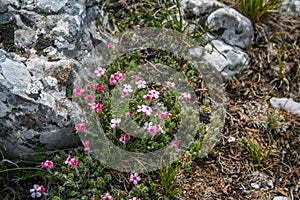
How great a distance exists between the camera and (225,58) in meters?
4.32

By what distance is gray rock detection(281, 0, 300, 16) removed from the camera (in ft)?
15.6

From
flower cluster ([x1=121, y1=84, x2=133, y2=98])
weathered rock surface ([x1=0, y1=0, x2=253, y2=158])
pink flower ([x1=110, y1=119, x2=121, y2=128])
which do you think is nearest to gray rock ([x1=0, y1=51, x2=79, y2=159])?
weathered rock surface ([x1=0, y1=0, x2=253, y2=158])

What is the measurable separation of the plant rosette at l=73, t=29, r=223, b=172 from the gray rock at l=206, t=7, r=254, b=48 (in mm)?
635

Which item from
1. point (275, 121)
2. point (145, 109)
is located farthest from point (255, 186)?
point (145, 109)

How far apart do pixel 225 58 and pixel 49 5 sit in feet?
5.57

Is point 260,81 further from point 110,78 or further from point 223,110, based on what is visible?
point 110,78

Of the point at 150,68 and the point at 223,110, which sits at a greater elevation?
the point at 150,68

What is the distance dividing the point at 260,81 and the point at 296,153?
32.0 inches

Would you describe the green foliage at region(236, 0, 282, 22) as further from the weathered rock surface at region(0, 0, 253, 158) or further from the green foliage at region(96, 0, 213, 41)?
the weathered rock surface at region(0, 0, 253, 158)

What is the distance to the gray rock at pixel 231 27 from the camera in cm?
444

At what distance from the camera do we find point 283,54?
14.8 ft

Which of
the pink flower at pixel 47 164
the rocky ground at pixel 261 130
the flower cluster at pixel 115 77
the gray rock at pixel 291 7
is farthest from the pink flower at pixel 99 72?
the gray rock at pixel 291 7

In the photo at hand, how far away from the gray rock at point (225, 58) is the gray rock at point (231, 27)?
0.35 feet

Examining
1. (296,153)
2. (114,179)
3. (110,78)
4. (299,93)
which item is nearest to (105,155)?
(114,179)
